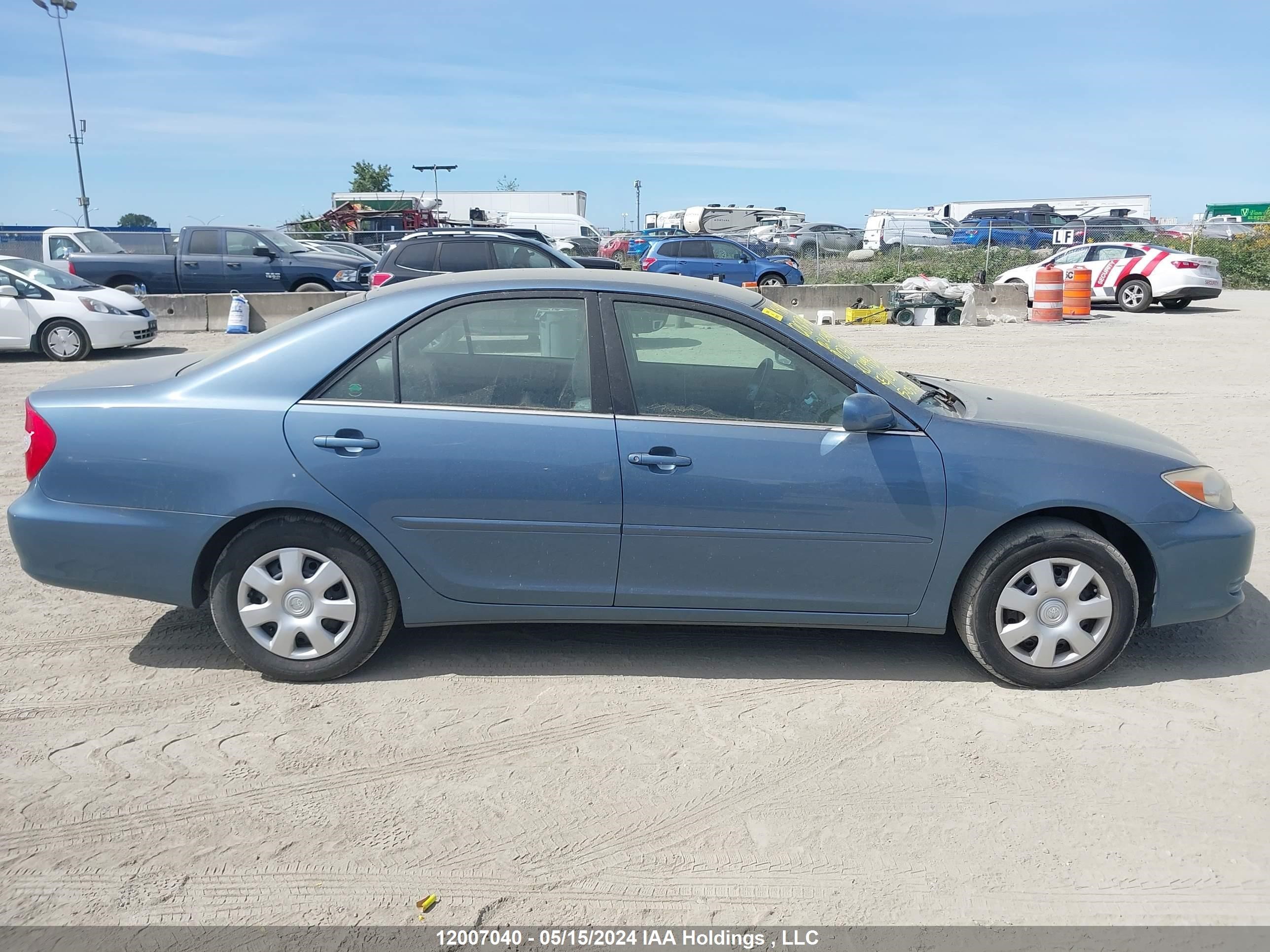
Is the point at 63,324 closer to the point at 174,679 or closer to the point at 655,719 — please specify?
the point at 174,679

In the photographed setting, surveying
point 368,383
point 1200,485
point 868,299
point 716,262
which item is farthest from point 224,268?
point 1200,485

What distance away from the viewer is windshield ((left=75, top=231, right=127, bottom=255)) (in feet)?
68.0

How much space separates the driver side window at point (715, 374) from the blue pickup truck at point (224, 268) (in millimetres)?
16065

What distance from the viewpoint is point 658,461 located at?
3.94m

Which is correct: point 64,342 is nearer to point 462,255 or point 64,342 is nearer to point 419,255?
point 419,255

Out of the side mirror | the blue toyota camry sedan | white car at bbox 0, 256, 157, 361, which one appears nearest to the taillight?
the blue toyota camry sedan

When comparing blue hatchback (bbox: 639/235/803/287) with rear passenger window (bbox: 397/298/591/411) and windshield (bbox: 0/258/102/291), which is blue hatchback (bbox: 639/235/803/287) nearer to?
windshield (bbox: 0/258/102/291)

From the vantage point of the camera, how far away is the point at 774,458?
→ 13.0ft

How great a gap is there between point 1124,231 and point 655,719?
34.1m

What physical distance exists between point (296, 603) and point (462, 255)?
11547 mm

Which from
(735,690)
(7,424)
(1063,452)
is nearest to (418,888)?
(735,690)

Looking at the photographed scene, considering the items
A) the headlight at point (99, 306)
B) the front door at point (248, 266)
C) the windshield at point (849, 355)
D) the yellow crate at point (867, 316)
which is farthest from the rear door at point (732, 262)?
the windshield at point (849, 355)

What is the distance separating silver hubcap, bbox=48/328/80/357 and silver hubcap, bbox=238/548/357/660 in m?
11.7

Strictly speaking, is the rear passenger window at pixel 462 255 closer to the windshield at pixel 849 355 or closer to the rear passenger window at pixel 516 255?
the rear passenger window at pixel 516 255
